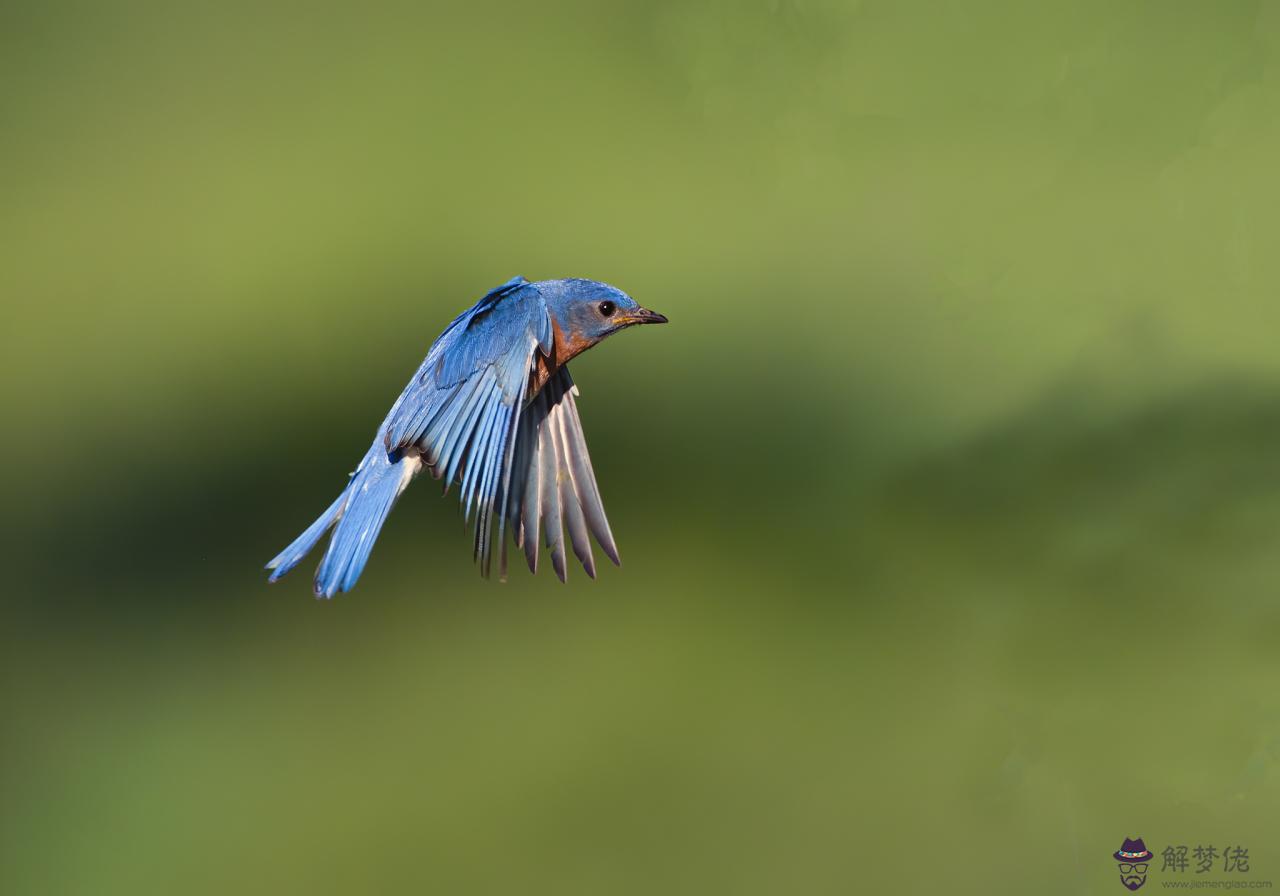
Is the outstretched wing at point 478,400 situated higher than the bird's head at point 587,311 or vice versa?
the bird's head at point 587,311

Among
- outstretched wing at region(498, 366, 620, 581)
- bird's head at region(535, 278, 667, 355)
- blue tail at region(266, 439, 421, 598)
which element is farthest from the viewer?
outstretched wing at region(498, 366, 620, 581)

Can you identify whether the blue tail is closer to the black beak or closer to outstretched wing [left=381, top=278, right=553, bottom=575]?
outstretched wing [left=381, top=278, right=553, bottom=575]

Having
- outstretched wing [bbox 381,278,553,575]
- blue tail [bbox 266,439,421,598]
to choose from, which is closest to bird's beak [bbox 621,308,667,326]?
outstretched wing [bbox 381,278,553,575]

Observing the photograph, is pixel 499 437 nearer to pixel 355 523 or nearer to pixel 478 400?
pixel 478 400

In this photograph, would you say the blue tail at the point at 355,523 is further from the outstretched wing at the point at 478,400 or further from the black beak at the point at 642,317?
the black beak at the point at 642,317

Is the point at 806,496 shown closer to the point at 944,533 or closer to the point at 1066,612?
the point at 944,533

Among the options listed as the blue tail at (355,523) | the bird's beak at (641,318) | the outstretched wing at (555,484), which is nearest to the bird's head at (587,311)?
the bird's beak at (641,318)
